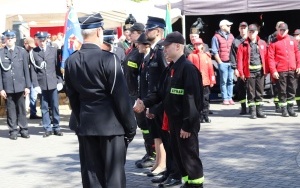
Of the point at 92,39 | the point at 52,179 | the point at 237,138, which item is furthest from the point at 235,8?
the point at 92,39

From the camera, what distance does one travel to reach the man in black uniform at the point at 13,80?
12.3m

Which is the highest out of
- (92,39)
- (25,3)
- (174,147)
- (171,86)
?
(25,3)

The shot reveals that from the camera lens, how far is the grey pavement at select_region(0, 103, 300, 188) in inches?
321

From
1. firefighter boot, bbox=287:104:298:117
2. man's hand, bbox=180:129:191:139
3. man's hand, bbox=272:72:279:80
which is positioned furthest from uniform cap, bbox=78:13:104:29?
firefighter boot, bbox=287:104:298:117

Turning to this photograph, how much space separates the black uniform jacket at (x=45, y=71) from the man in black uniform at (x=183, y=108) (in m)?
5.56

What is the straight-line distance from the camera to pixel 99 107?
18.8 ft

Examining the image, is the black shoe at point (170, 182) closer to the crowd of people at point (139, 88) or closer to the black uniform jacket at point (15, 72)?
the crowd of people at point (139, 88)

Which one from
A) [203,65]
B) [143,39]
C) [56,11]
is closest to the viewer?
[143,39]

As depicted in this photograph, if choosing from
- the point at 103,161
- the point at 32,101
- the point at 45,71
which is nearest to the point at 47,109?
the point at 45,71

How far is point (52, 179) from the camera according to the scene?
28.1ft

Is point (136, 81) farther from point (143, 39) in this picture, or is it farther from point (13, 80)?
point (13, 80)

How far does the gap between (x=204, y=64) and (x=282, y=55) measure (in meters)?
1.77

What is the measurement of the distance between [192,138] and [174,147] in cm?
40

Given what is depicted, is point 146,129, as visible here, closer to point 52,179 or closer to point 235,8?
point 52,179
